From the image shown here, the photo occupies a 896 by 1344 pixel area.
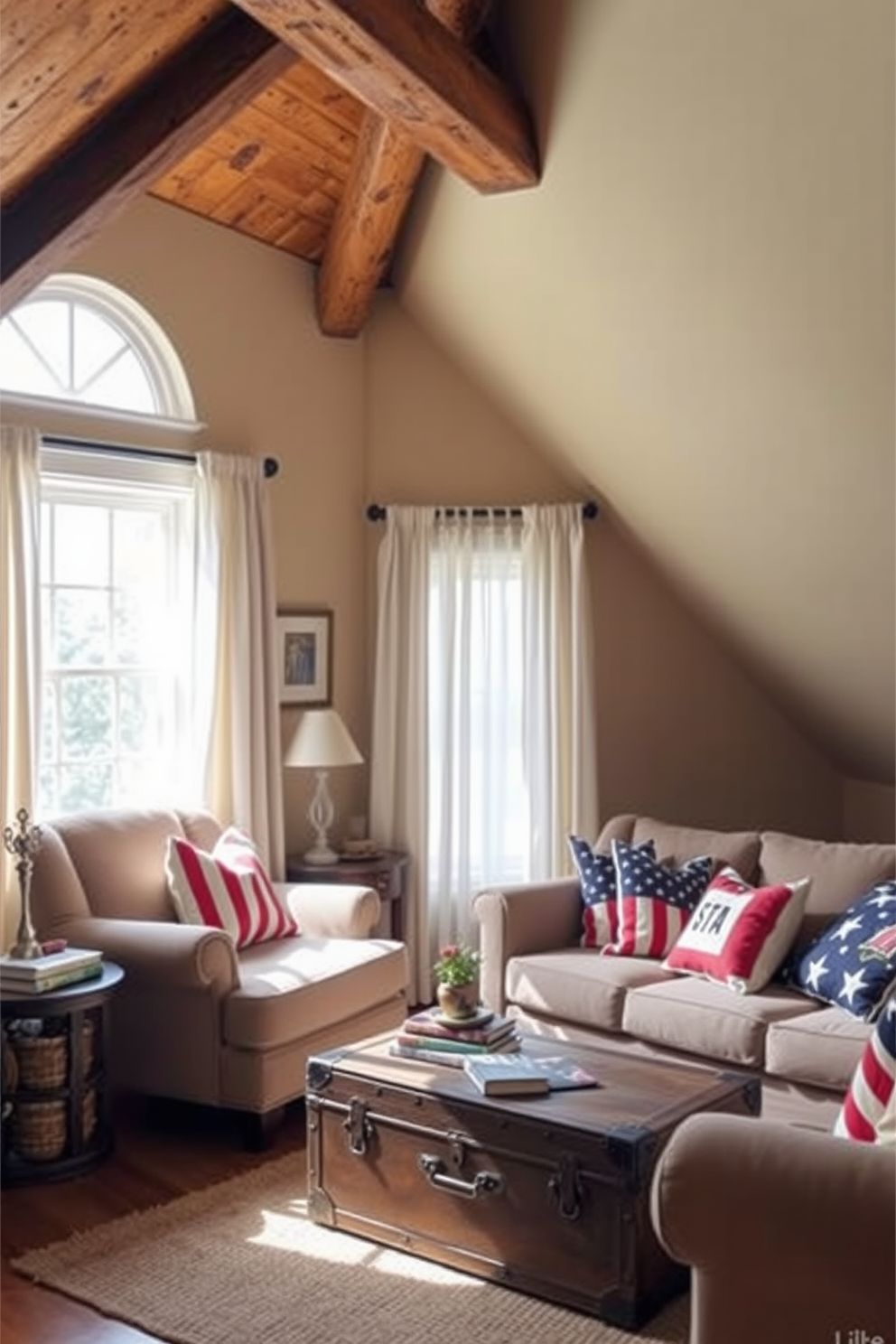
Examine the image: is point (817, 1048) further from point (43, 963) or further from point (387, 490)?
point (387, 490)

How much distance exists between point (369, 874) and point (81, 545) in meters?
1.63

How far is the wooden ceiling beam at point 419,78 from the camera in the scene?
3191mm

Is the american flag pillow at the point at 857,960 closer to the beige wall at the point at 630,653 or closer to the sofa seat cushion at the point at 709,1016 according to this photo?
the sofa seat cushion at the point at 709,1016

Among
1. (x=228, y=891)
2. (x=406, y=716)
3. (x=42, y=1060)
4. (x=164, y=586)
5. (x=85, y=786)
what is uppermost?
(x=164, y=586)

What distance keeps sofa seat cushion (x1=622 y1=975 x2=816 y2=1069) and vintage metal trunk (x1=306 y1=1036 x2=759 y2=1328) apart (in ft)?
1.39

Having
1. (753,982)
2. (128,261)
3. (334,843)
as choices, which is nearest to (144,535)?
(128,261)

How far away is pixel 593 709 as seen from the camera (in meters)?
5.33

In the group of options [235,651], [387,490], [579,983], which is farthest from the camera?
[387,490]

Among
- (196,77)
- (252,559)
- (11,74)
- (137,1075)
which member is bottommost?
(137,1075)

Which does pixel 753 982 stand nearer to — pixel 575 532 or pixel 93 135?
pixel 575 532

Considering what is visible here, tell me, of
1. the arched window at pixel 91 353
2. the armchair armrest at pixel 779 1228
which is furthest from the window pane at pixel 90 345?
the armchair armrest at pixel 779 1228

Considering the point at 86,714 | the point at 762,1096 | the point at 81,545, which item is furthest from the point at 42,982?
the point at 762,1096

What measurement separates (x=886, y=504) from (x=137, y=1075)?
2.93 meters

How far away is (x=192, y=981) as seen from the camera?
12.0 ft
